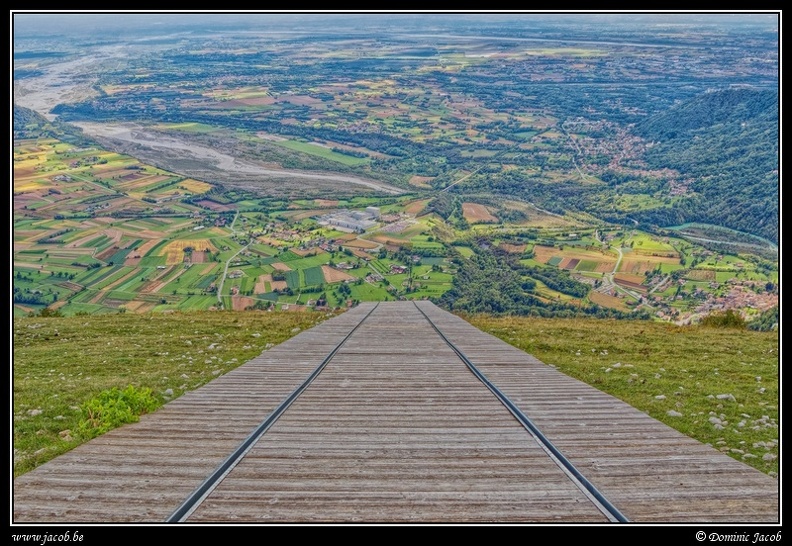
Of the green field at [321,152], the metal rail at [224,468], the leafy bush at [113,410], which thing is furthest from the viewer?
the green field at [321,152]

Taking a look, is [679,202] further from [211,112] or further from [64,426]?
[211,112]

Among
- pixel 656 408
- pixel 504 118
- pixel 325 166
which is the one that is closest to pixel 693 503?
pixel 656 408

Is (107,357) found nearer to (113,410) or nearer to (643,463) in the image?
(113,410)

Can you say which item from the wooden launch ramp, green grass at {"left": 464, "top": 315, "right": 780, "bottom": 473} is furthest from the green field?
the wooden launch ramp

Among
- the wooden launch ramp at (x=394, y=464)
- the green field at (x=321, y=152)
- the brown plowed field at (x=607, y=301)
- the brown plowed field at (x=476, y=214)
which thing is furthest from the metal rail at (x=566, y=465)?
the green field at (x=321, y=152)

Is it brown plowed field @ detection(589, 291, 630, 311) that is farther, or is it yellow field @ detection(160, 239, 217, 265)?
yellow field @ detection(160, 239, 217, 265)

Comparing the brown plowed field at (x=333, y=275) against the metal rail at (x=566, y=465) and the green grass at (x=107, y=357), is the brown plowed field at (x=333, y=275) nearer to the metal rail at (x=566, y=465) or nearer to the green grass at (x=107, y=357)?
the green grass at (x=107, y=357)

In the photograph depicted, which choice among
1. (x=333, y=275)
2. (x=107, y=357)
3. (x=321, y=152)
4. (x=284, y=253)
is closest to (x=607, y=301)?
→ (x=333, y=275)

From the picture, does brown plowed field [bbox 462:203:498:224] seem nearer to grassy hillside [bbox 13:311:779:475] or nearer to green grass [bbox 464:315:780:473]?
grassy hillside [bbox 13:311:779:475]
